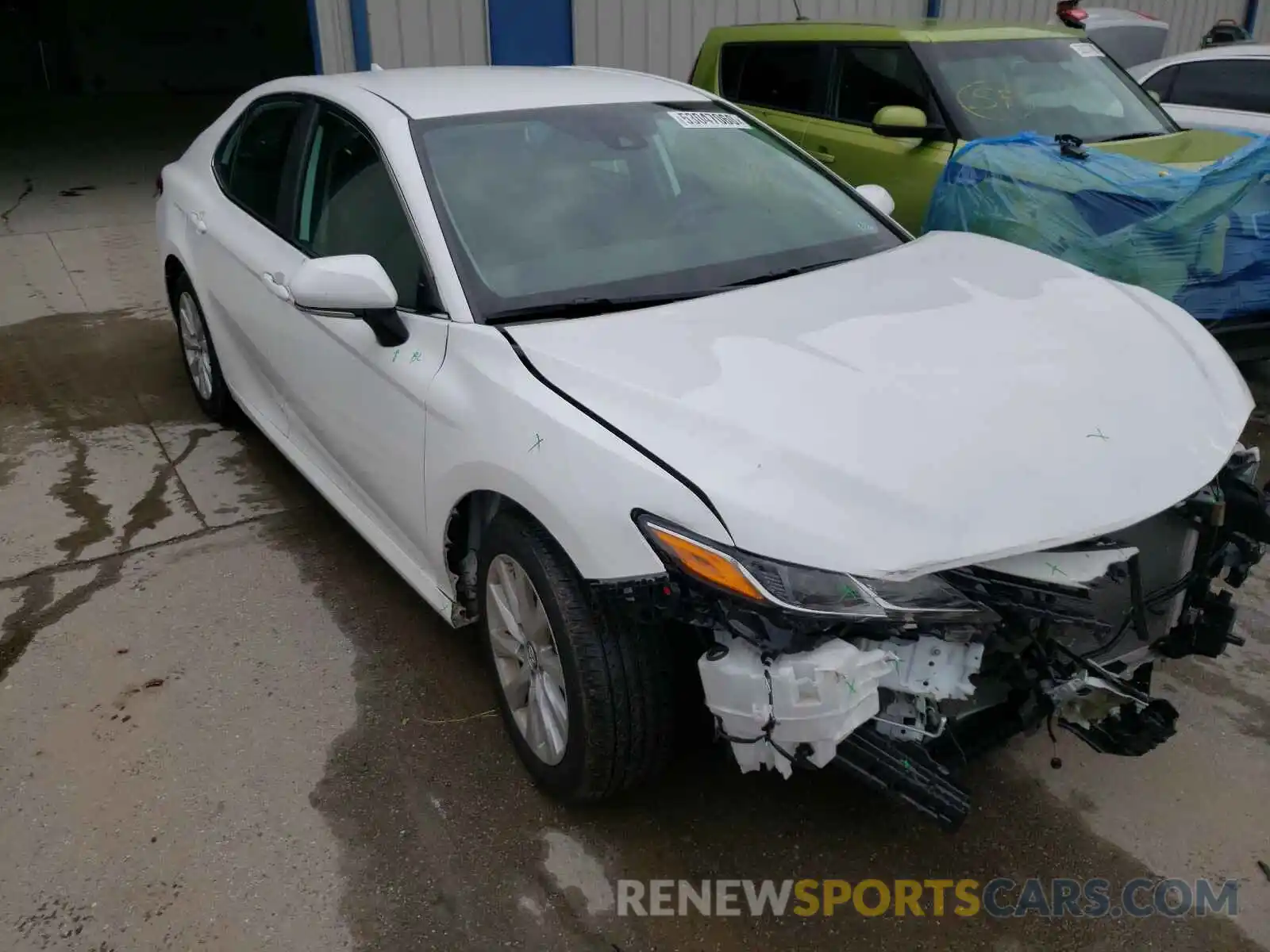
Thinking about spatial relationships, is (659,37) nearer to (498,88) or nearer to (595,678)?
(498,88)

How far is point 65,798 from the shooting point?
269 centimetres

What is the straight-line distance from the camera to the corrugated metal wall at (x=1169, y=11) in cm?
1208

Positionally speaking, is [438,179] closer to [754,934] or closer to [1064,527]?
[1064,527]

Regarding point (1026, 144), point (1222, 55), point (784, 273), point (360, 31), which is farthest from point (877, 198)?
point (360, 31)

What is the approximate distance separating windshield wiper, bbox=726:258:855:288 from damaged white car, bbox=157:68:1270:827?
0.04ft

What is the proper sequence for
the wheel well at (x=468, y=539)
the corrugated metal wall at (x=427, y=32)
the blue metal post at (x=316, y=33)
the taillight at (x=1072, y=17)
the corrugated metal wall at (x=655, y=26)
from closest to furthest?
the wheel well at (x=468, y=539), the taillight at (x=1072, y=17), the blue metal post at (x=316, y=33), the corrugated metal wall at (x=427, y=32), the corrugated metal wall at (x=655, y=26)

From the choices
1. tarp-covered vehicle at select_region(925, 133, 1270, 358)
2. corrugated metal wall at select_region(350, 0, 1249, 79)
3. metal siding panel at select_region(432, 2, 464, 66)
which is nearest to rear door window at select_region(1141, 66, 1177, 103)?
corrugated metal wall at select_region(350, 0, 1249, 79)

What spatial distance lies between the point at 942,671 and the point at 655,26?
9.27 m

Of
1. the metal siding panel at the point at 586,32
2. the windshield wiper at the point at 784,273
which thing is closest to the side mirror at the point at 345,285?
the windshield wiper at the point at 784,273

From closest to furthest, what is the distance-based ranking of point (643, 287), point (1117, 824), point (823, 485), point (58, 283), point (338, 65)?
point (823, 485) → point (1117, 824) → point (643, 287) → point (58, 283) → point (338, 65)

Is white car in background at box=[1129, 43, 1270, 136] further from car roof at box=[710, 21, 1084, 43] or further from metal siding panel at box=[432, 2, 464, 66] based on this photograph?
metal siding panel at box=[432, 2, 464, 66]

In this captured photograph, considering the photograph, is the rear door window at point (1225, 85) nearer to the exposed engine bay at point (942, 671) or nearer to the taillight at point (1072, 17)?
the taillight at point (1072, 17)

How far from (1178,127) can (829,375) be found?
455cm

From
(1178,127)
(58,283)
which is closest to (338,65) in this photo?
(58,283)
